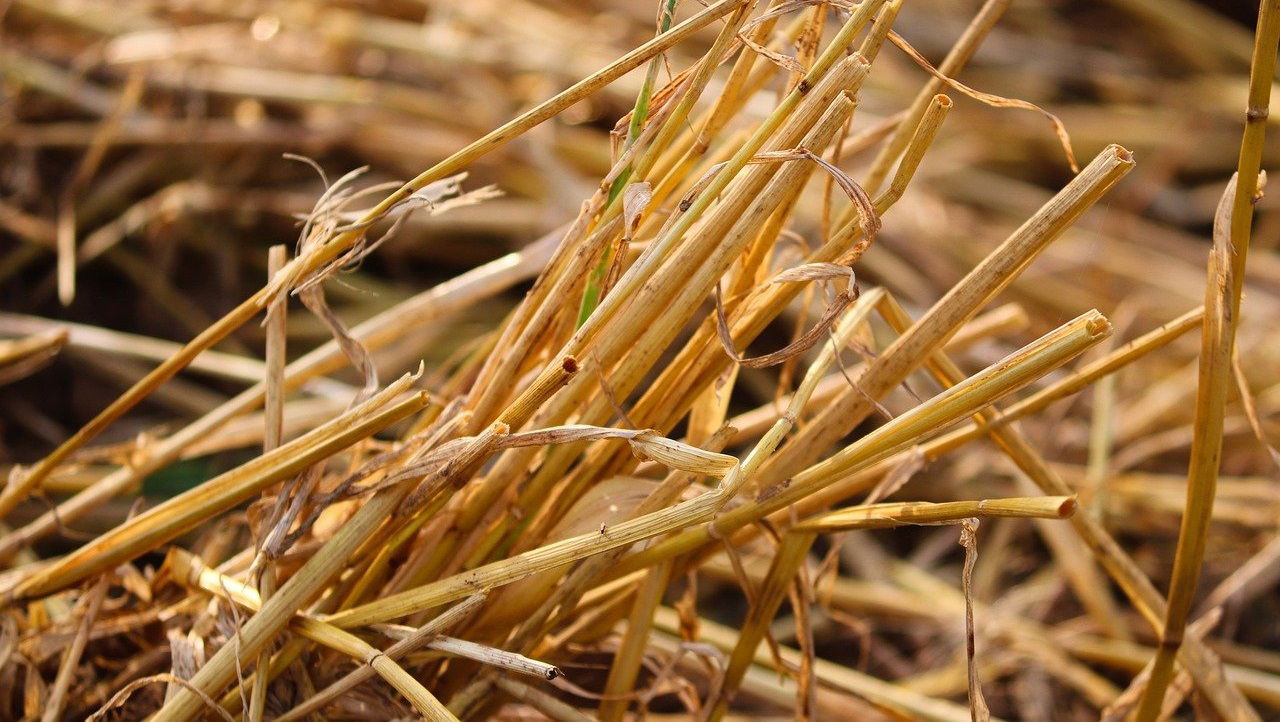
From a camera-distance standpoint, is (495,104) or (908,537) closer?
(908,537)

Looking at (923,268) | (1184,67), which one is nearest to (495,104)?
(923,268)

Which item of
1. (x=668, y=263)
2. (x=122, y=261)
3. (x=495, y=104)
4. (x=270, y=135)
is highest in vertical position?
(x=668, y=263)

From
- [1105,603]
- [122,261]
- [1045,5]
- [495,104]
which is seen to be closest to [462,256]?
[495,104]

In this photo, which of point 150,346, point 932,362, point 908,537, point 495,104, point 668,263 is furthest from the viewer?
point 495,104

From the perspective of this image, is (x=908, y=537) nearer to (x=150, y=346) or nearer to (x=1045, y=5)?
(x=150, y=346)

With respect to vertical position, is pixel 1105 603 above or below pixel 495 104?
below

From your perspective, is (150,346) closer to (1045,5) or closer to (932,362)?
(932,362)

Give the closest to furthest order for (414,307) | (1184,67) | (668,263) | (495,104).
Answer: (668,263) → (414,307) → (495,104) → (1184,67)
